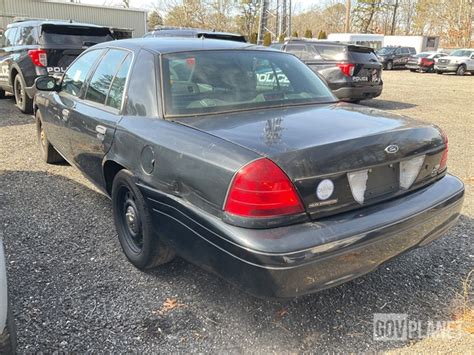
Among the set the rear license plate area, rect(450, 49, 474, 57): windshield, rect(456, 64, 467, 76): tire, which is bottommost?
rect(456, 64, 467, 76): tire

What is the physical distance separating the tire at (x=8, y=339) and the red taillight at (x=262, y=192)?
1.12 m

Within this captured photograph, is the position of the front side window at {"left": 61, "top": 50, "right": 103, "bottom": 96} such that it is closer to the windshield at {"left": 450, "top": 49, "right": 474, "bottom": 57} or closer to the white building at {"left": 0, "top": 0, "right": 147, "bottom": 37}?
the white building at {"left": 0, "top": 0, "right": 147, "bottom": 37}

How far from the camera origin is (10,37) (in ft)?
30.5

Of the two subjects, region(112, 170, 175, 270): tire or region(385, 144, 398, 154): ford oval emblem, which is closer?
region(385, 144, 398, 154): ford oval emblem

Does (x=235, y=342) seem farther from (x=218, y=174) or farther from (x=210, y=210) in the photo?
(x=218, y=174)

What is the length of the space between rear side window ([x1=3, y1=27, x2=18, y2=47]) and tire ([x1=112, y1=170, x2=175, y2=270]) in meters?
7.64

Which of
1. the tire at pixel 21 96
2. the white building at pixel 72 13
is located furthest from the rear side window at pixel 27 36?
the white building at pixel 72 13

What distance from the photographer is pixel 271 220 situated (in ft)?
6.88

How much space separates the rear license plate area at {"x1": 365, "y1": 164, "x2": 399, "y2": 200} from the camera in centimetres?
234

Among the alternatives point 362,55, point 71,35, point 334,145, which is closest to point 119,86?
point 334,145

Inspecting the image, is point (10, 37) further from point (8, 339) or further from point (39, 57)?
point (8, 339)

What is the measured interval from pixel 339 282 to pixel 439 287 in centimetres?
112

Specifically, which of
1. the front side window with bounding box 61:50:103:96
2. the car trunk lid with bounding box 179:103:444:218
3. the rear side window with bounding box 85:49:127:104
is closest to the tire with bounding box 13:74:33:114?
the front side window with bounding box 61:50:103:96

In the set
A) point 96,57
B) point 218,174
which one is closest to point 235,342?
point 218,174
